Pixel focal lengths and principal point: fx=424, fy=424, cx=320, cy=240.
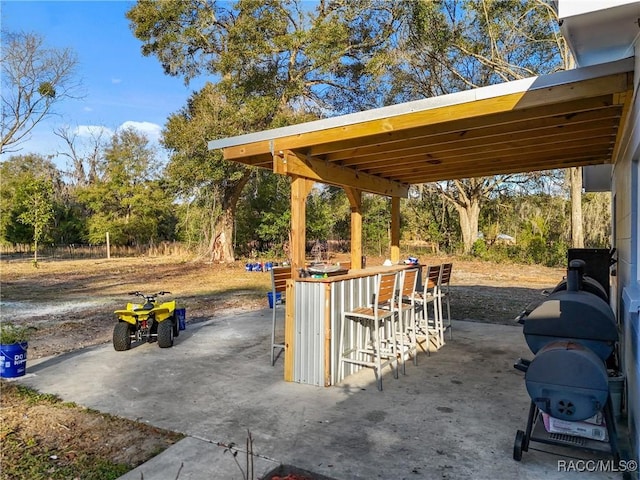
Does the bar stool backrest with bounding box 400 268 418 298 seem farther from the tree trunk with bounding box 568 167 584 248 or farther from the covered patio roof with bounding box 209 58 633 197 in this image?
the tree trunk with bounding box 568 167 584 248

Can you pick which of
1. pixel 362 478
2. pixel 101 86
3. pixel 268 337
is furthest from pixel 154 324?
pixel 101 86

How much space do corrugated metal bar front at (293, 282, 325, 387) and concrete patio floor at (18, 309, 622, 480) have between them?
0.14 metres

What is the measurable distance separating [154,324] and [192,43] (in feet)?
45.8

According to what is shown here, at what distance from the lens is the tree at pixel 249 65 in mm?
13961

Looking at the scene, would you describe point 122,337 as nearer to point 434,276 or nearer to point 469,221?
point 434,276

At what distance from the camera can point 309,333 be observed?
3768 millimetres

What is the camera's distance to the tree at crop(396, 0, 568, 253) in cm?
1412

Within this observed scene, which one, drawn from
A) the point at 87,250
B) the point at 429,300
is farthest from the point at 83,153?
the point at 429,300

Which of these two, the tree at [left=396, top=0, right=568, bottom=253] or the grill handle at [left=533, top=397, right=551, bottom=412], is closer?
the grill handle at [left=533, top=397, right=551, bottom=412]

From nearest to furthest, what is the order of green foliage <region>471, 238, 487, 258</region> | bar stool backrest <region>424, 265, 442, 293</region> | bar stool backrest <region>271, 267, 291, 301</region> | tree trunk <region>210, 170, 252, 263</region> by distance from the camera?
bar stool backrest <region>271, 267, 291, 301</region> → bar stool backrest <region>424, 265, 442, 293</region> → tree trunk <region>210, 170, 252, 263</region> → green foliage <region>471, 238, 487, 258</region>

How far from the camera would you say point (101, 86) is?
1981 cm

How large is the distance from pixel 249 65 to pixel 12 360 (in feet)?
41.9

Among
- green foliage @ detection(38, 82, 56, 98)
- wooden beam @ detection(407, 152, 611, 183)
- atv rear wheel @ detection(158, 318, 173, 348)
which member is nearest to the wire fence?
green foliage @ detection(38, 82, 56, 98)

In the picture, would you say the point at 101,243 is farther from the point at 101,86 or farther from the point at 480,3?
the point at 480,3
